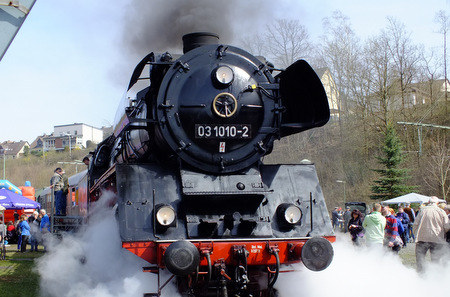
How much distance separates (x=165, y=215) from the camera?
5.36 m

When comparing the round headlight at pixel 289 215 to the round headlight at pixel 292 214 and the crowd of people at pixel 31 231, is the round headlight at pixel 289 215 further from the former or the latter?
the crowd of people at pixel 31 231

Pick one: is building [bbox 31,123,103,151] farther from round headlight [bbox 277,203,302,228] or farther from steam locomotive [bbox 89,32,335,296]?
round headlight [bbox 277,203,302,228]

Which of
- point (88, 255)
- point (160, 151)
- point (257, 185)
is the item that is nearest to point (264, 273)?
point (257, 185)

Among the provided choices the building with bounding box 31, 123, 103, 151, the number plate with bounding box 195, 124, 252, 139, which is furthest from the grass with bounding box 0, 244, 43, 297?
the building with bounding box 31, 123, 103, 151

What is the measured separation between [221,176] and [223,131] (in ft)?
1.68

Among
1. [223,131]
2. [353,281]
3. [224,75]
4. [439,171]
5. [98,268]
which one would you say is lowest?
[353,281]

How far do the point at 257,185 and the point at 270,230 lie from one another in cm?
52

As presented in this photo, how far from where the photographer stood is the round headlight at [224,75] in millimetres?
5727

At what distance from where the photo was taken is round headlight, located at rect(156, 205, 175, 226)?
17.5 feet

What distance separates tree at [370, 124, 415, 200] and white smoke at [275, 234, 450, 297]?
22.4m

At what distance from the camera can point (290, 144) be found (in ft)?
119

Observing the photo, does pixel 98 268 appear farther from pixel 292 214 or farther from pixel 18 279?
pixel 18 279

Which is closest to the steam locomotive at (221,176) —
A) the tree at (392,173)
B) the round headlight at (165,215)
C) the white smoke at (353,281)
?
the round headlight at (165,215)

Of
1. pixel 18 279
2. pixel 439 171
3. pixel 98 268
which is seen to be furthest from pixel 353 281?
pixel 439 171
